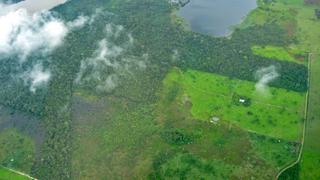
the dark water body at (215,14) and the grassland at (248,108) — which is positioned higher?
the dark water body at (215,14)

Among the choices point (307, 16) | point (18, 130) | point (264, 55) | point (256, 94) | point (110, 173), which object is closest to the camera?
point (110, 173)

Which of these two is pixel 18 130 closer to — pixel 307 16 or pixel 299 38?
pixel 299 38

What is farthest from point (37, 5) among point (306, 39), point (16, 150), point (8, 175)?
point (306, 39)

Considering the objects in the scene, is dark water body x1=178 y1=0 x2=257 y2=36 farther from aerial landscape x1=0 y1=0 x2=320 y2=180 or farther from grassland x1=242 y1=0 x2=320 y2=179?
grassland x1=242 y1=0 x2=320 y2=179

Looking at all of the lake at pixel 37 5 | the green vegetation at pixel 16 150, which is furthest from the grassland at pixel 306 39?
the lake at pixel 37 5

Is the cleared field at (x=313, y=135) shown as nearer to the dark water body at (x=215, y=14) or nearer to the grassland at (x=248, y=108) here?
the grassland at (x=248, y=108)

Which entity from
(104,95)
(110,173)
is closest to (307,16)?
(104,95)
